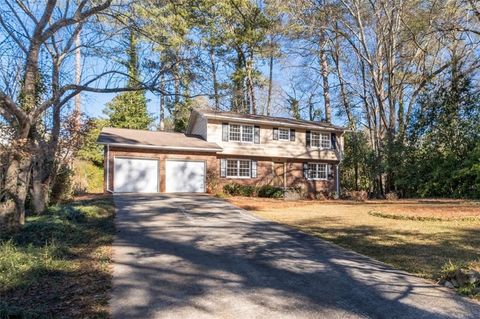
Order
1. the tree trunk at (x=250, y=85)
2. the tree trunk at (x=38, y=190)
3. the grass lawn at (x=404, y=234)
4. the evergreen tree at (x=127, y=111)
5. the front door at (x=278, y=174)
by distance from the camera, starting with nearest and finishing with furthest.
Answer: the grass lawn at (x=404, y=234) < the tree trunk at (x=38, y=190) < the front door at (x=278, y=174) < the evergreen tree at (x=127, y=111) < the tree trunk at (x=250, y=85)

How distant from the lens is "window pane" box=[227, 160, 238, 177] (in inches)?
878

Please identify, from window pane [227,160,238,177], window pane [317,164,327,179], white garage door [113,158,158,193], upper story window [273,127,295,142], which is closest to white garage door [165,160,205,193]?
white garage door [113,158,158,193]

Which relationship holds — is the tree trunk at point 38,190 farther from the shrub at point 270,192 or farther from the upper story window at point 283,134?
the upper story window at point 283,134

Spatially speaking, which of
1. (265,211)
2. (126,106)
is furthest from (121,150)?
(126,106)

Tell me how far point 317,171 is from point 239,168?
6175 millimetres

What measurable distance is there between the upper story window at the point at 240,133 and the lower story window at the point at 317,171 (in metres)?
5.18

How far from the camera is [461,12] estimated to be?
18.6 meters

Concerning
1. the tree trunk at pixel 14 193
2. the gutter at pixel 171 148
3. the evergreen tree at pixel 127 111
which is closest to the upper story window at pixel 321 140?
the gutter at pixel 171 148

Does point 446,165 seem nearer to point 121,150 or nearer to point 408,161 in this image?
point 408,161

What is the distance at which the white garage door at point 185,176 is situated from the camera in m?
20.2

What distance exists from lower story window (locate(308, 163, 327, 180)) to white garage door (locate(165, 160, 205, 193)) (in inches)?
324

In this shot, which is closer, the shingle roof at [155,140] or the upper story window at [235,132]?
the shingle roof at [155,140]

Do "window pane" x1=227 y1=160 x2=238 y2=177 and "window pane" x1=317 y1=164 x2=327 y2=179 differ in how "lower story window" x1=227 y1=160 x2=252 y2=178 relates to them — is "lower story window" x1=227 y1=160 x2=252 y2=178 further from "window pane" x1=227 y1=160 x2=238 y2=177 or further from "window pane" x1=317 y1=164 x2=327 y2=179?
"window pane" x1=317 y1=164 x2=327 y2=179

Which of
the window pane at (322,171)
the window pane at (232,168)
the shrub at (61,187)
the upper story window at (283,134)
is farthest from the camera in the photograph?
the window pane at (322,171)
